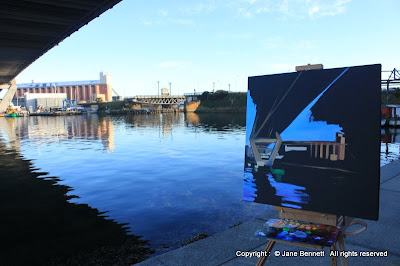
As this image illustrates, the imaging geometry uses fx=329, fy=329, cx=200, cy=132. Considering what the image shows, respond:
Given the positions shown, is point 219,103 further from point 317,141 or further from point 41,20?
point 317,141

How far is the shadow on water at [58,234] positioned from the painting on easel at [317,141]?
12.3 feet

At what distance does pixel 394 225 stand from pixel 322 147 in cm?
342

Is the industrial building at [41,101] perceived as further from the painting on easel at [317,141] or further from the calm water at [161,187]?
the painting on easel at [317,141]

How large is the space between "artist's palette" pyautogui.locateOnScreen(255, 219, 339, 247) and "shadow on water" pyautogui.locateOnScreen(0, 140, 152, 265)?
3725 mm

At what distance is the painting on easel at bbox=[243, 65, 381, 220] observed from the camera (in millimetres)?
3764

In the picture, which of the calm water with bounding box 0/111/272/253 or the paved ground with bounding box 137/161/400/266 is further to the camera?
the calm water with bounding box 0/111/272/253

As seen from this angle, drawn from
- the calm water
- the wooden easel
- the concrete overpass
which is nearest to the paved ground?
the wooden easel

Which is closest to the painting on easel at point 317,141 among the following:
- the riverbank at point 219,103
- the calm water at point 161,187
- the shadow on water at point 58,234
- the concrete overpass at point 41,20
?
the shadow on water at point 58,234

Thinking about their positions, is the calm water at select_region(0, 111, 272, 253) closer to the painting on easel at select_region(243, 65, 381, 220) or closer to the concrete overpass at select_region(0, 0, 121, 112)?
the painting on easel at select_region(243, 65, 381, 220)

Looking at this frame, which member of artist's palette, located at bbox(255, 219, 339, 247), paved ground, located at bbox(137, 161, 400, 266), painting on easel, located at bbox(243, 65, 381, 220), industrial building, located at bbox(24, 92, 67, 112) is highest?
industrial building, located at bbox(24, 92, 67, 112)

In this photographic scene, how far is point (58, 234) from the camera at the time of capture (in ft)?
27.6

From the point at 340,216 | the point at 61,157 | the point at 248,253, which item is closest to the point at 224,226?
the point at 248,253

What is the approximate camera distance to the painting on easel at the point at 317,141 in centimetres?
376

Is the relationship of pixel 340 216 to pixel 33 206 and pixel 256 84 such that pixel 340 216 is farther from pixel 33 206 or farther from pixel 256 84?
pixel 33 206
